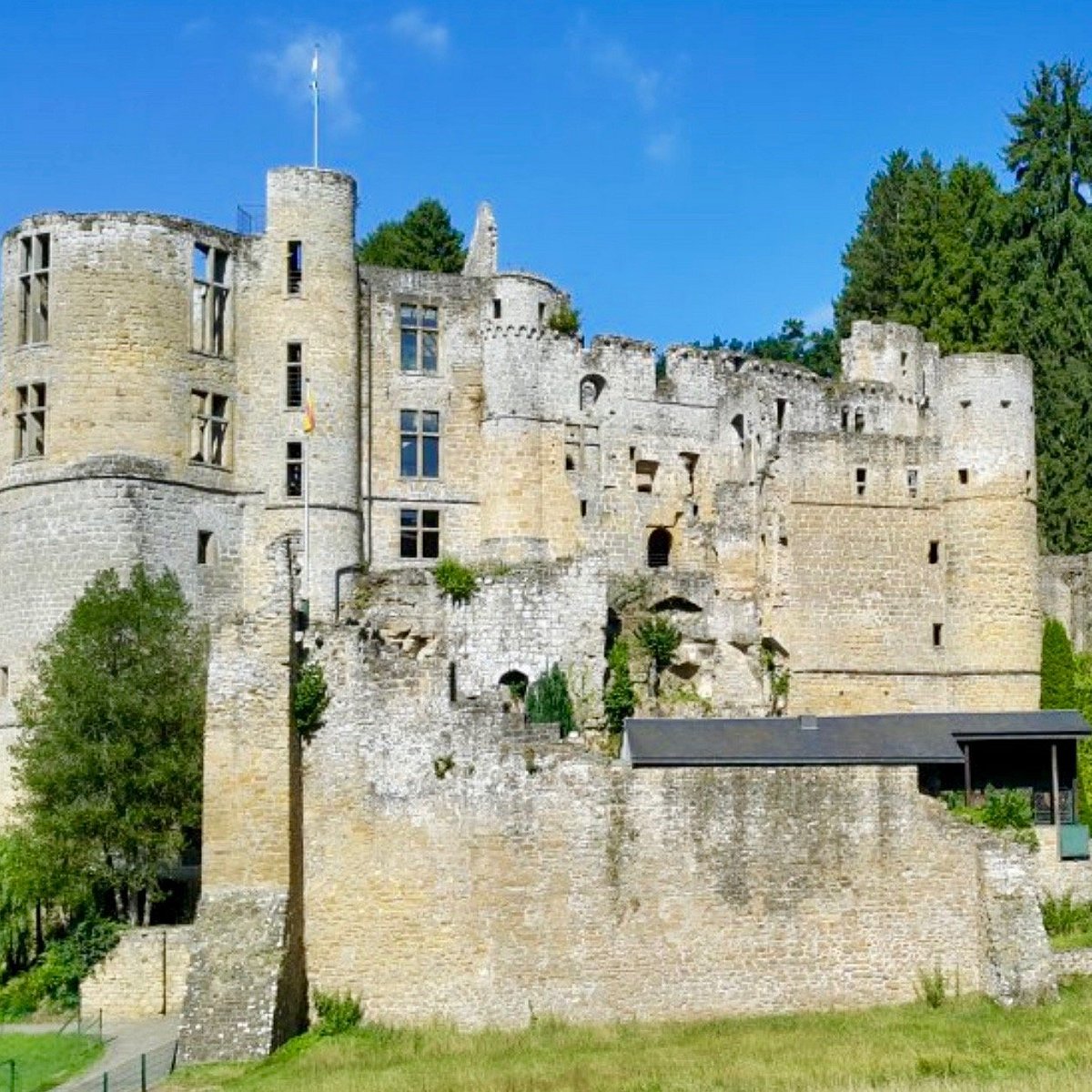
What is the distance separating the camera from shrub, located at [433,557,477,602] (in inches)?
1686

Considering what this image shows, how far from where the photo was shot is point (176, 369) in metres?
43.9

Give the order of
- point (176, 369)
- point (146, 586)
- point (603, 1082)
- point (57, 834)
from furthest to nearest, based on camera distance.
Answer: point (176, 369) → point (146, 586) → point (57, 834) → point (603, 1082)

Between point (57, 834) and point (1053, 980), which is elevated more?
point (57, 834)

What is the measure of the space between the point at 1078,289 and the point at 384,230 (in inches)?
1065

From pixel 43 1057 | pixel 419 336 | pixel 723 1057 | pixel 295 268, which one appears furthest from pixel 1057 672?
pixel 43 1057

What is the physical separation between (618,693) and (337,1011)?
12688mm

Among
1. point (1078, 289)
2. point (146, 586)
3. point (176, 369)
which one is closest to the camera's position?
point (146, 586)

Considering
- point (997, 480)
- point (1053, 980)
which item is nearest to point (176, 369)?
point (997, 480)

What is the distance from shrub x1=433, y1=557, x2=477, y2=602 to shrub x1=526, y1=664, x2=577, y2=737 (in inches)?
111

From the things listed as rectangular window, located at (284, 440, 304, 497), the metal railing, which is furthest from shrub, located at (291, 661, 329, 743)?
rectangular window, located at (284, 440, 304, 497)

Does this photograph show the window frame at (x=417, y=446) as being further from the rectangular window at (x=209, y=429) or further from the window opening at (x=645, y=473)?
the window opening at (x=645, y=473)

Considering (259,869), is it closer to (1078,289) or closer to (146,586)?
(146,586)

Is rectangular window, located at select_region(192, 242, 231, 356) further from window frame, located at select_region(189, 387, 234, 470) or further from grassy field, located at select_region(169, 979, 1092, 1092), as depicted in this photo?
grassy field, located at select_region(169, 979, 1092, 1092)

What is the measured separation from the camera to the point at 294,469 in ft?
150
